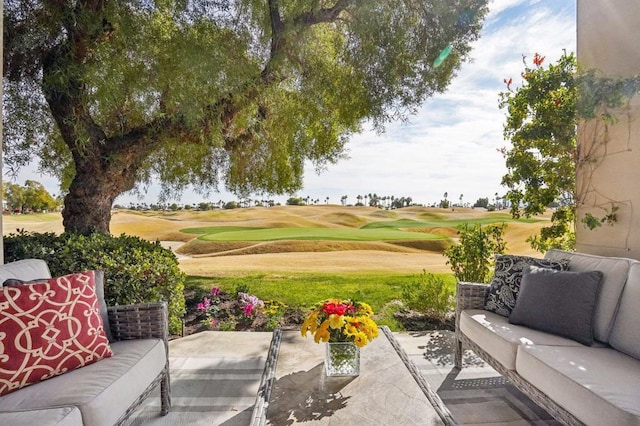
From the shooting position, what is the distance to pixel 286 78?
3.74 m

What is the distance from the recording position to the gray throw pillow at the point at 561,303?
2156 mm

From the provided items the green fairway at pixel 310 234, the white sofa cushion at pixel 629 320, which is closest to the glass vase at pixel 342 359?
the white sofa cushion at pixel 629 320

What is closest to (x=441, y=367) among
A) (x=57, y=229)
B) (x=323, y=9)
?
(x=323, y=9)

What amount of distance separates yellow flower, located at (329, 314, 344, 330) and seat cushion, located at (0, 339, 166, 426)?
99cm

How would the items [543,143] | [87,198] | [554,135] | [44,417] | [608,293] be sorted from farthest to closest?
[87,198]
[543,143]
[554,135]
[608,293]
[44,417]

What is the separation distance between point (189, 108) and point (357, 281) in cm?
294

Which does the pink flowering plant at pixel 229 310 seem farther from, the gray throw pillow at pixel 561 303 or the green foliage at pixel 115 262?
the gray throw pillow at pixel 561 303

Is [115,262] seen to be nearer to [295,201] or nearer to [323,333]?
[323,333]

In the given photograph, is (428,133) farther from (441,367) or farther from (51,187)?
(51,187)

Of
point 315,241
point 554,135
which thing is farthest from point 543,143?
point 315,241

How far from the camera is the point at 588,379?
1.68 m

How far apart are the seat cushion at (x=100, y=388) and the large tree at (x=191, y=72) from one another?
200 centimetres

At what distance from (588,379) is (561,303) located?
64cm

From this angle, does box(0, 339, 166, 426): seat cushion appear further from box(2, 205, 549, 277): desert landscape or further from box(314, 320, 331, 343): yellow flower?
box(2, 205, 549, 277): desert landscape
